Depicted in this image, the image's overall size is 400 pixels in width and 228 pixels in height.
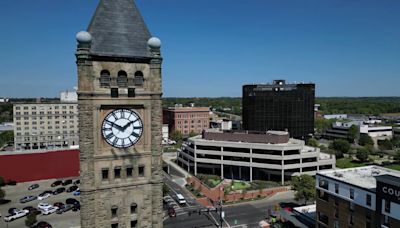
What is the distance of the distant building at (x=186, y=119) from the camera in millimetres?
183250

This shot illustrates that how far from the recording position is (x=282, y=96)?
135 meters

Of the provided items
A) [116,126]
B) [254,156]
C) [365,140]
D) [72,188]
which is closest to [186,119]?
[365,140]

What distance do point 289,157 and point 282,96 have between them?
51.8 m

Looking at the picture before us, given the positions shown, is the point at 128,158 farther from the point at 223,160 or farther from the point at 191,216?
the point at 223,160

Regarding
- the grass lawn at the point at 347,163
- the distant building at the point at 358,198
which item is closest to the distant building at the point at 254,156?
the grass lawn at the point at 347,163

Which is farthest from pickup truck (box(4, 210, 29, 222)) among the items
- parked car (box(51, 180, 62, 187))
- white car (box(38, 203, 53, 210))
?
parked car (box(51, 180, 62, 187))

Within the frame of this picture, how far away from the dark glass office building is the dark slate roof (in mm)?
116336

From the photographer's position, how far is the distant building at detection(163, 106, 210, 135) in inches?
7215

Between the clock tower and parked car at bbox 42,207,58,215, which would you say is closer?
the clock tower

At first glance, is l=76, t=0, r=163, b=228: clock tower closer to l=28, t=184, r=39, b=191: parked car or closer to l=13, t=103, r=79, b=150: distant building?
l=28, t=184, r=39, b=191: parked car

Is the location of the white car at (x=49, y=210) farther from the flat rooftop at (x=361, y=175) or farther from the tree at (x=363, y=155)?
the tree at (x=363, y=155)

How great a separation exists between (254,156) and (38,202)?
57731 mm

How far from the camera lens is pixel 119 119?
23781 mm

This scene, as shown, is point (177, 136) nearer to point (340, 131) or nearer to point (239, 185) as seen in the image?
point (239, 185)
